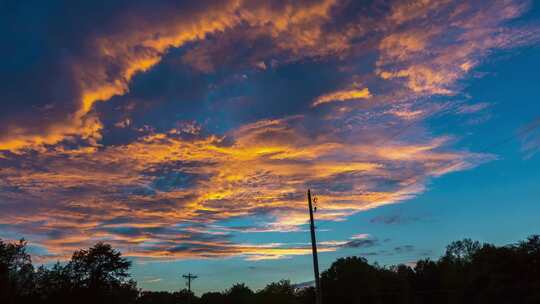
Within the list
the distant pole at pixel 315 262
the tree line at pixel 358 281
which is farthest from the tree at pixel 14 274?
the distant pole at pixel 315 262

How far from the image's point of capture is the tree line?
6316 cm

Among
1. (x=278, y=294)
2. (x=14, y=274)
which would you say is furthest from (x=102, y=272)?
(x=278, y=294)

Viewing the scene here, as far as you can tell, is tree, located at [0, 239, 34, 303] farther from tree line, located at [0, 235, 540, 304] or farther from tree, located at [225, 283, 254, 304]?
tree, located at [225, 283, 254, 304]

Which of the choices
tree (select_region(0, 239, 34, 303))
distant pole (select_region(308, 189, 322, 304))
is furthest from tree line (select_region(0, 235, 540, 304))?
distant pole (select_region(308, 189, 322, 304))

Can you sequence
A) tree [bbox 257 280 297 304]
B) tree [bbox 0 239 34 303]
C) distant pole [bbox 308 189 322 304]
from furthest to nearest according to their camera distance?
tree [bbox 257 280 297 304], tree [bbox 0 239 34 303], distant pole [bbox 308 189 322 304]

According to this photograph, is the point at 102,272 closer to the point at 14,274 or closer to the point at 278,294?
the point at 14,274

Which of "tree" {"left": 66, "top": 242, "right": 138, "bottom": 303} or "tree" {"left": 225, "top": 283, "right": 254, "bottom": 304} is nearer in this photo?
"tree" {"left": 66, "top": 242, "right": 138, "bottom": 303}

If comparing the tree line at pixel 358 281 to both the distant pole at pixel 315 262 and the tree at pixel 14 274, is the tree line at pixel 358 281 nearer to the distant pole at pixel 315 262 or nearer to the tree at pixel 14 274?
the tree at pixel 14 274

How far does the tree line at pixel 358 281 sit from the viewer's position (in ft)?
207

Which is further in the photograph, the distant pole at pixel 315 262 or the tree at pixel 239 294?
the tree at pixel 239 294

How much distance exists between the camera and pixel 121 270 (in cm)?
8469

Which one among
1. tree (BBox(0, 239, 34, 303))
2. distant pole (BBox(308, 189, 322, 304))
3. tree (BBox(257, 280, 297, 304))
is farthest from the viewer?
tree (BBox(257, 280, 297, 304))

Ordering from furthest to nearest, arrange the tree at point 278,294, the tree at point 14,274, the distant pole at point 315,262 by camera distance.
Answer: the tree at point 278,294 < the tree at point 14,274 < the distant pole at point 315,262

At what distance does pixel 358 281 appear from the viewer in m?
109
